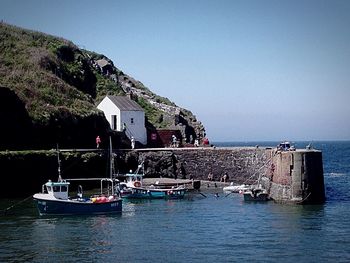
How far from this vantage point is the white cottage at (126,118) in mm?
69312

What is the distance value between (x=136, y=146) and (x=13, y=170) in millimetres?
18195

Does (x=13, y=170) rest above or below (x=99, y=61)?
below

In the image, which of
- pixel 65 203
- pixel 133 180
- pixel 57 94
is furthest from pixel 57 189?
pixel 57 94

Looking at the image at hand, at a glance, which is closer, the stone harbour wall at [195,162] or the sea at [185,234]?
the sea at [185,234]

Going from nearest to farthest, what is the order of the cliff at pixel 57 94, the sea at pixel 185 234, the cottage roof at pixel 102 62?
the sea at pixel 185 234 < the cliff at pixel 57 94 < the cottage roof at pixel 102 62

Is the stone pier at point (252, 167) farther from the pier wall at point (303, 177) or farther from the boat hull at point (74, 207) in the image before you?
the boat hull at point (74, 207)

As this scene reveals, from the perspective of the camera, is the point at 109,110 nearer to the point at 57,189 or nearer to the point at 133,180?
the point at 133,180

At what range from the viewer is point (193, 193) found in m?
55.6

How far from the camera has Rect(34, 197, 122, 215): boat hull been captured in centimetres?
4216

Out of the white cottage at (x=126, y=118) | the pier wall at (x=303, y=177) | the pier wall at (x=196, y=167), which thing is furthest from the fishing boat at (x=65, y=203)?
the white cottage at (x=126, y=118)

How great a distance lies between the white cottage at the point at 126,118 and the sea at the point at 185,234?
21.8 m

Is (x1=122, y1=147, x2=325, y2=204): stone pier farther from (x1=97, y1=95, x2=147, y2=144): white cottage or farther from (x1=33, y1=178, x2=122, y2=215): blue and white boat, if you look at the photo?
(x1=33, y1=178, x2=122, y2=215): blue and white boat

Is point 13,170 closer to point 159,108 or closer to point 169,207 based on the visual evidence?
point 169,207

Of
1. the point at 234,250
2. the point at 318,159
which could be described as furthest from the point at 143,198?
the point at 234,250
